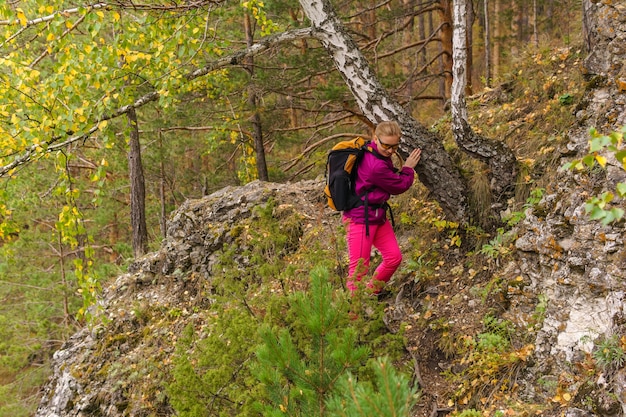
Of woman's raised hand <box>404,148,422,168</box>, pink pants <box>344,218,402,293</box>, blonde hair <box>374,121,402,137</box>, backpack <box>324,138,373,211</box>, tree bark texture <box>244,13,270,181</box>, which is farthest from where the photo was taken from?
tree bark texture <box>244,13,270,181</box>

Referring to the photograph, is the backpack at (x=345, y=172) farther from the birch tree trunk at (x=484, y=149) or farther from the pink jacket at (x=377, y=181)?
the birch tree trunk at (x=484, y=149)

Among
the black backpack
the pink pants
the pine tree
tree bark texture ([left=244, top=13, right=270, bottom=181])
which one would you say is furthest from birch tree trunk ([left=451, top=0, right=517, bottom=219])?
tree bark texture ([left=244, top=13, right=270, bottom=181])

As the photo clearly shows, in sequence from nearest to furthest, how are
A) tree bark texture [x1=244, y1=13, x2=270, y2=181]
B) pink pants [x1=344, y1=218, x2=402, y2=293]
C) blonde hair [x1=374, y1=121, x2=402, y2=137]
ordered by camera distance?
blonde hair [x1=374, y1=121, x2=402, y2=137] → pink pants [x1=344, y1=218, x2=402, y2=293] → tree bark texture [x1=244, y1=13, x2=270, y2=181]

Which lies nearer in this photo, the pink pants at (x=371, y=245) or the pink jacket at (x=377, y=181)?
the pink jacket at (x=377, y=181)

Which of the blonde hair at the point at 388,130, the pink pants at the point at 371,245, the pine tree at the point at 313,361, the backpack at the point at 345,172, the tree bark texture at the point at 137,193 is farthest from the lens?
the tree bark texture at the point at 137,193

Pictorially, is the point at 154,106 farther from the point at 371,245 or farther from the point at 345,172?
the point at 371,245

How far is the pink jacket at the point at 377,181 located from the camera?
438cm

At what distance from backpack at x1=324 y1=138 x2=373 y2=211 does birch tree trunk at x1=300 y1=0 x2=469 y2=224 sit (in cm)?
54

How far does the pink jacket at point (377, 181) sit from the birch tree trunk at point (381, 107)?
1.75ft

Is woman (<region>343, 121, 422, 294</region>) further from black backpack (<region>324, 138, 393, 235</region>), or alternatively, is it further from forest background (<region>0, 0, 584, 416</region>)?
forest background (<region>0, 0, 584, 416</region>)

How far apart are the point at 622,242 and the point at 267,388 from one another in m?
2.71

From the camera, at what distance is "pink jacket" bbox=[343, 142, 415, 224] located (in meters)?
4.38

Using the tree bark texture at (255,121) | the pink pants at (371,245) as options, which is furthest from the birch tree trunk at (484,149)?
the tree bark texture at (255,121)

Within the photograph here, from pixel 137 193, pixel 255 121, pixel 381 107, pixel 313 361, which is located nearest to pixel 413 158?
pixel 381 107
